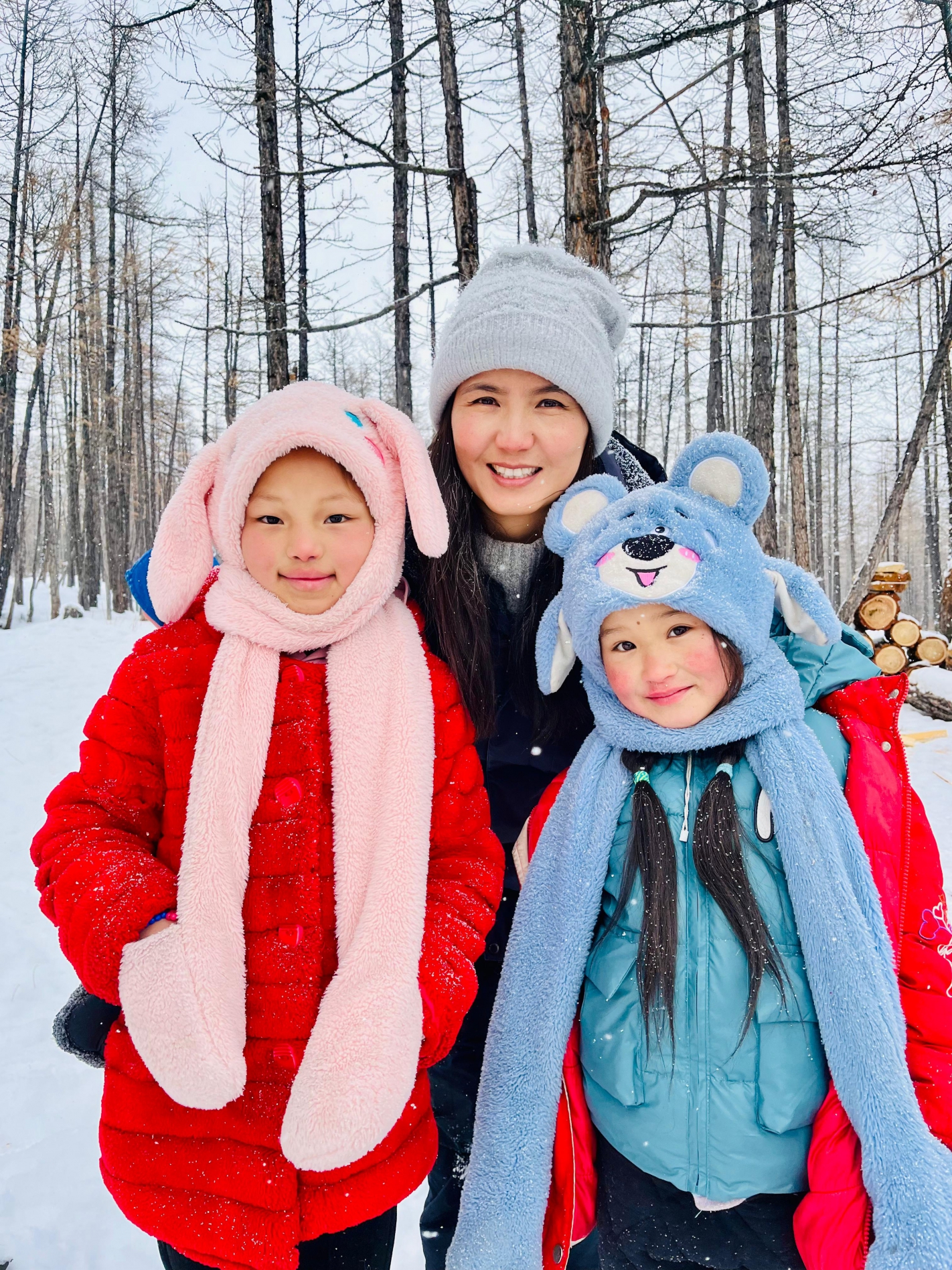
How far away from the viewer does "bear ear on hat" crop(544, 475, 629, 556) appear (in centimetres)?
157

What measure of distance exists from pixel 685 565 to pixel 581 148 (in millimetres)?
3124

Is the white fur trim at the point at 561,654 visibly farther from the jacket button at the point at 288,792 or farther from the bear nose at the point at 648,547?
the jacket button at the point at 288,792

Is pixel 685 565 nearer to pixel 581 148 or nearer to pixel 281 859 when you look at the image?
pixel 281 859

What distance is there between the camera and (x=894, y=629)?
850 cm

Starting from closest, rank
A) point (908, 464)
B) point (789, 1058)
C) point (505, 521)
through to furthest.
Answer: point (789, 1058)
point (505, 521)
point (908, 464)

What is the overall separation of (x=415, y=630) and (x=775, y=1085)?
3.49ft

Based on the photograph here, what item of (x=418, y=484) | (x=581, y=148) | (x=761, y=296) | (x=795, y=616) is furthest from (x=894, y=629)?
(x=418, y=484)

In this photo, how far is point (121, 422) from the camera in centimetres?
1922

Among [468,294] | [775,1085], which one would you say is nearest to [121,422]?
[468,294]

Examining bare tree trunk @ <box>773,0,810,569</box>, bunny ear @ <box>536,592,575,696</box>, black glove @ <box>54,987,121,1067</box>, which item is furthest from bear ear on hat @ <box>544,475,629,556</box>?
bare tree trunk @ <box>773,0,810,569</box>

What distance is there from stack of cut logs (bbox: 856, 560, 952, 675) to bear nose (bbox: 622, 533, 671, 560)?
7.85m

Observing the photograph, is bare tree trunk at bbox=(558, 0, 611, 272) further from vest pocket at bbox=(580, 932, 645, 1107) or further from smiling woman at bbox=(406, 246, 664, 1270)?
vest pocket at bbox=(580, 932, 645, 1107)

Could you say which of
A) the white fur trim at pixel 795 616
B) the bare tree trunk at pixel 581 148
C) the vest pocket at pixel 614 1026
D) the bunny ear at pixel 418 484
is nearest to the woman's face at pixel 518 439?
the bunny ear at pixel 418 484

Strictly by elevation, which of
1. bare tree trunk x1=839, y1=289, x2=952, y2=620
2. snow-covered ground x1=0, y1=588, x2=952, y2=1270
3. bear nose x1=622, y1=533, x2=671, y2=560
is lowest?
snow-covered ground x1=0, y1=588, x2=952, y2=1270
